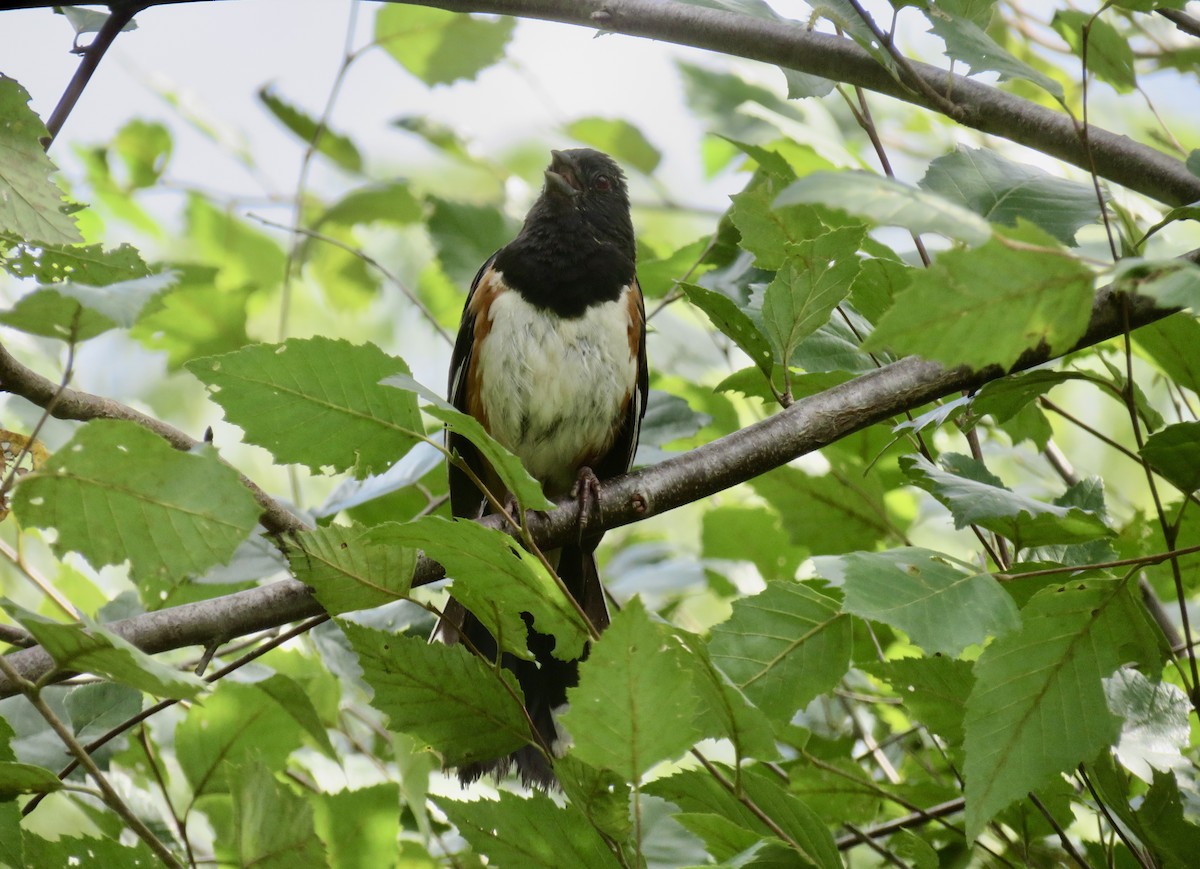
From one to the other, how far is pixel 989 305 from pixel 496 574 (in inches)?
24.5

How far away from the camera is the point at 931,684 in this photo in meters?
1.68

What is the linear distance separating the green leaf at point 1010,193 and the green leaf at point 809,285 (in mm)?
212

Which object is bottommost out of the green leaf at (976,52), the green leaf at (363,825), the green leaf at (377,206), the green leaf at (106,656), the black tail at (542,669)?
the black tail at (542,669)

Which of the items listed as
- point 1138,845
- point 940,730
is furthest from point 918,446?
point 1138,845

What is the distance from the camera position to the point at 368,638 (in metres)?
1.48

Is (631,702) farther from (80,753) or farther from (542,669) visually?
(542,669)

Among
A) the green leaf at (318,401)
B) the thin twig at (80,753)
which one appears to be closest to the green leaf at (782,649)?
the green leaf at (318,401)

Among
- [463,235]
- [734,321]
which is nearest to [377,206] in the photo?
[463,235]

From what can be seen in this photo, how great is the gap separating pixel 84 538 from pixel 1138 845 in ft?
5.26

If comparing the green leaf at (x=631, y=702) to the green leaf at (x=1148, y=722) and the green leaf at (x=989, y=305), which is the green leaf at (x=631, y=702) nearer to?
the green leaf at (x=989, y=305)

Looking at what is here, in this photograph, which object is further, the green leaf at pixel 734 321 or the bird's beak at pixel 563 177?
the bird's beak at pixel 563 177

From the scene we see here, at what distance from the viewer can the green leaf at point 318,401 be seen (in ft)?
4.88

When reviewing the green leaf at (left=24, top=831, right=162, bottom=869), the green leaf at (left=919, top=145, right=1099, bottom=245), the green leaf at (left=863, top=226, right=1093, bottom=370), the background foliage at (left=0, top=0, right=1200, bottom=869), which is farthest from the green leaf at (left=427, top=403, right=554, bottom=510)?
the green leaf at (left=919, top=145, right=1099, bottom=245)

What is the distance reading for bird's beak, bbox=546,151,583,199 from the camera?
142 inches
